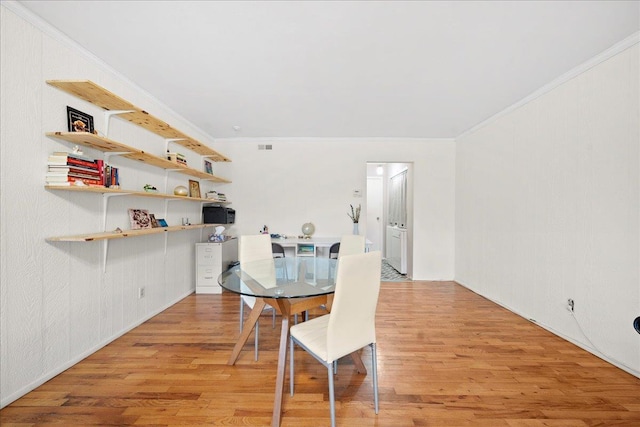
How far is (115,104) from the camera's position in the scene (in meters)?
2.24

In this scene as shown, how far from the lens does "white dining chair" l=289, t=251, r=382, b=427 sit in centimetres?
143

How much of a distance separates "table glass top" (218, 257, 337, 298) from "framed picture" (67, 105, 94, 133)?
1654mm

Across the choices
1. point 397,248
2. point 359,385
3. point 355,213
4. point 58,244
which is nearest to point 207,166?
point 58,244

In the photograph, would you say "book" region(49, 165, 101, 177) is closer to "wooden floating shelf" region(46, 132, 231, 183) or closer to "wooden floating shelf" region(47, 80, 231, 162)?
"wooden floating shelf" region(46, 132, 231, 183)

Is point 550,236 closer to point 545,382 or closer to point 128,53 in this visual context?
point 545,382

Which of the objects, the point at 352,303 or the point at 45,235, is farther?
the point at 45,235

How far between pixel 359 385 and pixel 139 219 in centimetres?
271

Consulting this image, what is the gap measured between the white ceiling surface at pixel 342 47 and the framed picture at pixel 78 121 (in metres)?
0.58

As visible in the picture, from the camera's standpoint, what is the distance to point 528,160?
2994mm

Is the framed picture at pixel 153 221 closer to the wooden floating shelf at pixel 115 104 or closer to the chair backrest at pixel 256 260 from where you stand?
the wooden floating shelf at pixel 115 104

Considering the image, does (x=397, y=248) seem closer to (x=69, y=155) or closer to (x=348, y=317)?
(x=348, y=317)

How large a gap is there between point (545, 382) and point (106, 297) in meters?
3.74

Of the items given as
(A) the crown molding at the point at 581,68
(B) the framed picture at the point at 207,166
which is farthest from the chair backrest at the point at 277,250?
(A) the crown molding at the point at 581,68

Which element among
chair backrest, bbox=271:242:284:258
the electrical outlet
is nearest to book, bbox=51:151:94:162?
chair backrest, bbox=271:242:284:258
